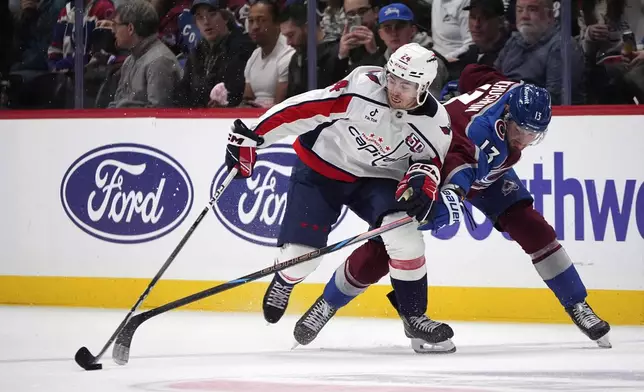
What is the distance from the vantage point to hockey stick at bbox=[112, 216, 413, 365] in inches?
164

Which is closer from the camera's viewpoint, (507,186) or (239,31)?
(507,186)

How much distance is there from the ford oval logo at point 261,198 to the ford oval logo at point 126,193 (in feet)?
0.72

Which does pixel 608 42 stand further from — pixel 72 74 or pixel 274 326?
pixel 72 74

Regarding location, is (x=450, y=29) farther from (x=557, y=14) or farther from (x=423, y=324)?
(x=423, y=324)

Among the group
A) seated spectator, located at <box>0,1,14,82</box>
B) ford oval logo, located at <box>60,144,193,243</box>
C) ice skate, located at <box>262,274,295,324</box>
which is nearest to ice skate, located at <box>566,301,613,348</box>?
ice skate, located at <box>262,274,295,324</box>

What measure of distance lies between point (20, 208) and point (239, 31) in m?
1.48

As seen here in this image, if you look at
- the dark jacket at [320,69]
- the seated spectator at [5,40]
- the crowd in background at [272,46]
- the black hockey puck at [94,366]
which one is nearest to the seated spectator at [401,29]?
the crowd in background at [272,46]

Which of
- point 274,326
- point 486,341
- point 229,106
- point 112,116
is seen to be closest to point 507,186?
point 486,341

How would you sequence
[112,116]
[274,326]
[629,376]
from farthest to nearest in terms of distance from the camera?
[112,116] → [274,326] → [629,376]

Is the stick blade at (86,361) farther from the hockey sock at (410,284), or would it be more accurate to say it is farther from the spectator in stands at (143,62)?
the spectator in stands at (143,62)

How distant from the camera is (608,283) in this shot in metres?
5.43

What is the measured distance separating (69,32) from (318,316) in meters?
2.56

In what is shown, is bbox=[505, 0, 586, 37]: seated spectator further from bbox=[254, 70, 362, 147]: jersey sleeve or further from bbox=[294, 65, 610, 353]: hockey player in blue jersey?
bbox=[254, 70, 362, 147]: jersey sleeve

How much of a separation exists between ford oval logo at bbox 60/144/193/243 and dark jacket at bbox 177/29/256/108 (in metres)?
0.36
